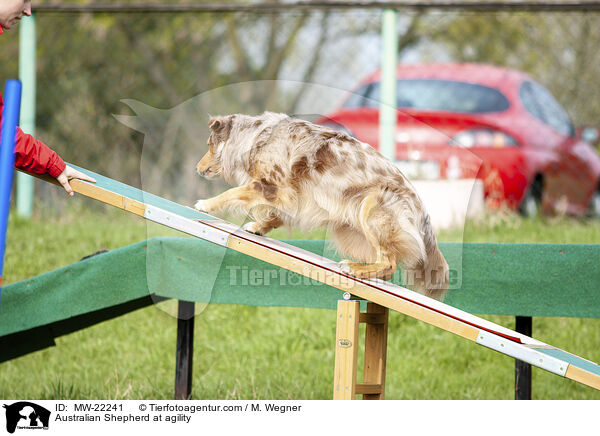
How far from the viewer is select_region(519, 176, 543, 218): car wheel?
213 inches

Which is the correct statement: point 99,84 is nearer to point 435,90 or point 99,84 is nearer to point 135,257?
point 435,90

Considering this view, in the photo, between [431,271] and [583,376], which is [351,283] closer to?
[431,271]

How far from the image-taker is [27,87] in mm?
5609

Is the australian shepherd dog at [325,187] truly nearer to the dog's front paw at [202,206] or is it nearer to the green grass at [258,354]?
the dog's front paw at [202,206]

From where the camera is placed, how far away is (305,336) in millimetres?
4855

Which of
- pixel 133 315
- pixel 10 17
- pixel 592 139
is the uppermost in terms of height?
pixel 592 139

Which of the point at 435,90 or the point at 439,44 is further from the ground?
the point at 439,44

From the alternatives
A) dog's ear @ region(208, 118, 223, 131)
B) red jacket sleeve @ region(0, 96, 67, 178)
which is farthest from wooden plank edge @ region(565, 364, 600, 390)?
red jacket sleeve @ region(0, 96, 67, 178)

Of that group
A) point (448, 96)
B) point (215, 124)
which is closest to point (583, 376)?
point (215, 124)

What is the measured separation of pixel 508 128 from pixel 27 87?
3823 millimetres

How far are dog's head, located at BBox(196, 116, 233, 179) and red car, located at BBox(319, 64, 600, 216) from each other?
6.92ft
